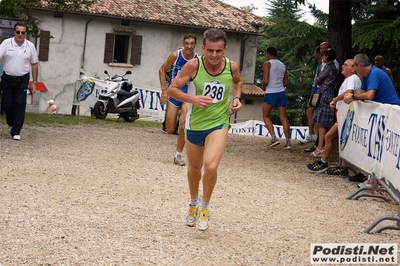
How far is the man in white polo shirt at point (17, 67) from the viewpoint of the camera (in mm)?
14664

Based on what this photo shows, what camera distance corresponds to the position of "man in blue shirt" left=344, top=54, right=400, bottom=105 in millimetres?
11758

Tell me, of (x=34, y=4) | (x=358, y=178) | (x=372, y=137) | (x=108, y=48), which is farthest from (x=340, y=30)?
(x=108, y=48)

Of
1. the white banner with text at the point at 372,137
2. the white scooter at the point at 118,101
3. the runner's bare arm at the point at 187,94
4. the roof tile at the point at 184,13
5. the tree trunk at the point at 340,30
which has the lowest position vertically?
the white scooter at the point at 118,101

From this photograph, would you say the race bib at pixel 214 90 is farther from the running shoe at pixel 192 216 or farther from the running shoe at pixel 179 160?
the running shoe at pixel 179 160

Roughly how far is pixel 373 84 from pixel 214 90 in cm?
447

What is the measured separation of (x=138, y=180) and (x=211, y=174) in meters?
3.32

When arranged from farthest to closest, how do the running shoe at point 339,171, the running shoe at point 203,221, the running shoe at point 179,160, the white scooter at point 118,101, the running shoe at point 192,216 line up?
the white scooter at point 118,101, the running shoe at point 339,171, the running shoe at point 179,160, the running shoe at point 192,216, the running shoe at point 203,221

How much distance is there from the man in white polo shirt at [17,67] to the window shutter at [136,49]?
30025 millimetres

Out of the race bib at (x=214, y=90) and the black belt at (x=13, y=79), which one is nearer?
the race bib at (x=214, y=90)

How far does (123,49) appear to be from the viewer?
45969 mm

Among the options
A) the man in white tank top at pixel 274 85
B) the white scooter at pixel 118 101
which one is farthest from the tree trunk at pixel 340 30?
the white scooter at pixel 118 101

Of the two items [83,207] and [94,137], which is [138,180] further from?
[94,137]

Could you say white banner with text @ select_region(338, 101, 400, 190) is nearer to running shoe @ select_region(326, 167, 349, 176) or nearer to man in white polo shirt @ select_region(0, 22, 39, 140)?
running shoe @ select_region(326, 167, 349, 176)

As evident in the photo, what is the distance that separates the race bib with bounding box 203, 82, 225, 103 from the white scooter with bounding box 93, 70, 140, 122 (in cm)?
1707
